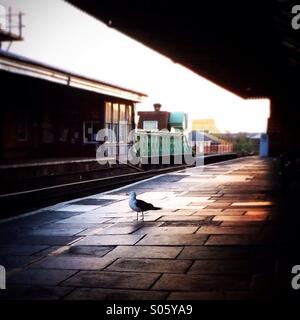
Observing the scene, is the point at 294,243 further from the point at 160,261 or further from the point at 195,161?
the point at 195,161

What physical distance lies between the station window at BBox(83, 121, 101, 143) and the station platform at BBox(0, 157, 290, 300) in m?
11.4

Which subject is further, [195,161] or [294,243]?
[195,161]

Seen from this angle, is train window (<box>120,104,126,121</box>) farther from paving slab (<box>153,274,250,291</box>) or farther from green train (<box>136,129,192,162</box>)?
paving slab (<box>153,274,250,291</box>)

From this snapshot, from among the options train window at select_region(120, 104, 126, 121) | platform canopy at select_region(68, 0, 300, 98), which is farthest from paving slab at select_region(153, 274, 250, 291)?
train window at select_region(120, 104, 126, 121)

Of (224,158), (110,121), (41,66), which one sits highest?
(41,66)

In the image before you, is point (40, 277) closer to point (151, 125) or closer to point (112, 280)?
point (112, 280)

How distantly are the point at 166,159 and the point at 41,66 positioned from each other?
13087mm

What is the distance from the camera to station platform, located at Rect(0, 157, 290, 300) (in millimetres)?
4059

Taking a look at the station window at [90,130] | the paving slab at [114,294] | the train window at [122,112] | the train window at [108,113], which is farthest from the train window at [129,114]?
the paving slab at [114,294]

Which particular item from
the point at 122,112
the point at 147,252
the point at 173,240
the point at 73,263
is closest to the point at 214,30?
the point at 173,240

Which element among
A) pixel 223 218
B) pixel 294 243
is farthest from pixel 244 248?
pixel 223 218

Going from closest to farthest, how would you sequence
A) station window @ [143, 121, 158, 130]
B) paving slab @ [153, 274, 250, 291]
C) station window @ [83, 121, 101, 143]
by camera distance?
paving slab @ [153, 274, 250, 291] → station window @ [83, 121, 101, 143] → station window @ [143, 121, 158, 130]

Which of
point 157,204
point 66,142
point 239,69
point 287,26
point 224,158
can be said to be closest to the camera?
point 157,204

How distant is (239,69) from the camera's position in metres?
18.2
